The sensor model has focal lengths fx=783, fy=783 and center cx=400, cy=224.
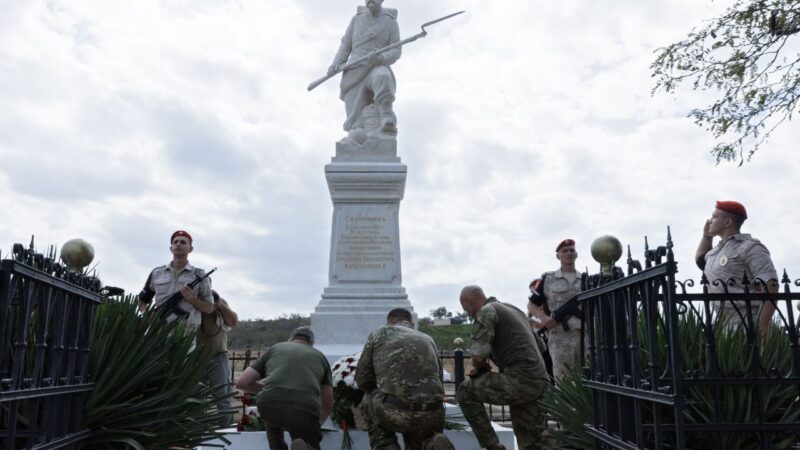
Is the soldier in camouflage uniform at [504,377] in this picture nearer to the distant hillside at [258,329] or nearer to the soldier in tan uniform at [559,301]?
the soldier in tan uniform at [559,301]

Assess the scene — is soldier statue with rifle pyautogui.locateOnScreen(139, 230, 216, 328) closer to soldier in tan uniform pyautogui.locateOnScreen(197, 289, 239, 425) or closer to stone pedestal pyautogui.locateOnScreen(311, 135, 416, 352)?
soldier in tan uniform pyautogui.locateOnScreen(197, 289, 239, 425)

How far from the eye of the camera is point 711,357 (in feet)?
11.4

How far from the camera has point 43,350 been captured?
3.20 metres

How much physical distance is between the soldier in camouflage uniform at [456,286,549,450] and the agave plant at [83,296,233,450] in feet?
6.56

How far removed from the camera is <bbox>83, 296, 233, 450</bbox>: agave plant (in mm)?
4059

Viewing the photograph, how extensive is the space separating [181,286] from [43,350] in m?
4.19

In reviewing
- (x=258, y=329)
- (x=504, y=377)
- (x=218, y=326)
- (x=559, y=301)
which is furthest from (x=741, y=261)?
(x=258, y=329)

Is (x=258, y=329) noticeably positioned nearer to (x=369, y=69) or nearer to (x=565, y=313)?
(x=369, y=69)

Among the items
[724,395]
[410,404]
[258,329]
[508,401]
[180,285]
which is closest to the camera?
[724,395]

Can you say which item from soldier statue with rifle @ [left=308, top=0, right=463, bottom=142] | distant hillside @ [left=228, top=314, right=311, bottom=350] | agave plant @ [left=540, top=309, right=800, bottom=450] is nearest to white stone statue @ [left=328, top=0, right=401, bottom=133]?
soldier statue with rifle @ [left=308, top=0, right=463, bottom=142]

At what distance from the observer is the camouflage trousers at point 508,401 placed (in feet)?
18.9

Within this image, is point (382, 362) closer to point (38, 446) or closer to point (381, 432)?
point (381, 432)

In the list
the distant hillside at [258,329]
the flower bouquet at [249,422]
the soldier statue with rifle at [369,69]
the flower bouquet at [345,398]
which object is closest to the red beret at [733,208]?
the flower bouquet at [345,398]

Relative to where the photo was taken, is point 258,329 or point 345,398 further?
point 258,329
